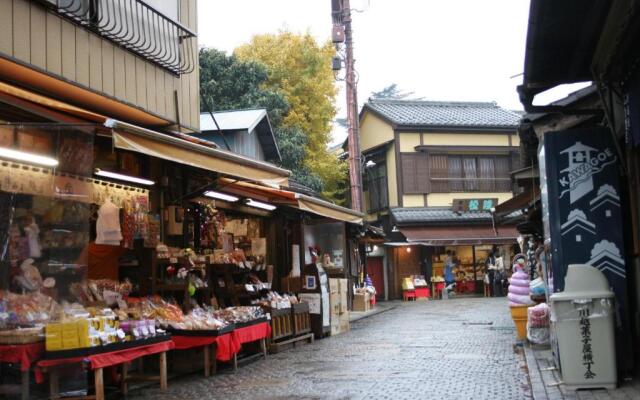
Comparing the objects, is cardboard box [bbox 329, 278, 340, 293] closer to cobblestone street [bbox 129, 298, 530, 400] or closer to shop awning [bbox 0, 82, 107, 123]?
cobblestone street [bbox 129, 298, 530, 400]

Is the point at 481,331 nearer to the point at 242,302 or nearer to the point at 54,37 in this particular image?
the point at 242,302

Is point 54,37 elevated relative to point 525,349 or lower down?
elevated

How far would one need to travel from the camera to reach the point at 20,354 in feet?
25.7

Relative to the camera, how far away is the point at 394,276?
38594 millimetres

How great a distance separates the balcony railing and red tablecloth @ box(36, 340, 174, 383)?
460cm

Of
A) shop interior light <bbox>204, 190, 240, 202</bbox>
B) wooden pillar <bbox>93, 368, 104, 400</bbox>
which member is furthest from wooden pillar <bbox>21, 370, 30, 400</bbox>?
shop interior light <bbox>204, 190, 240, 202</bbox>

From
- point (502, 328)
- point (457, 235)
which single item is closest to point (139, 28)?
point (502, 328)

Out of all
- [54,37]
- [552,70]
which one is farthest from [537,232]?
[54,37]

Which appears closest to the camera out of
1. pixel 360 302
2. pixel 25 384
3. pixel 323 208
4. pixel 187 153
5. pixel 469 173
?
pixel 25 384

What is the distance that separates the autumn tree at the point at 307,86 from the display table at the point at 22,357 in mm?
28973

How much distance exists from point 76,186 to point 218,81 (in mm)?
26103

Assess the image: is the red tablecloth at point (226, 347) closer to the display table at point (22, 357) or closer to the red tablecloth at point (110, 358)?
the red tablecloth at point (110, 358)

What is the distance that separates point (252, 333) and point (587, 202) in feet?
21.1

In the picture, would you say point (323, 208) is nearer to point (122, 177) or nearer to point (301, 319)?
point (301, 319)
